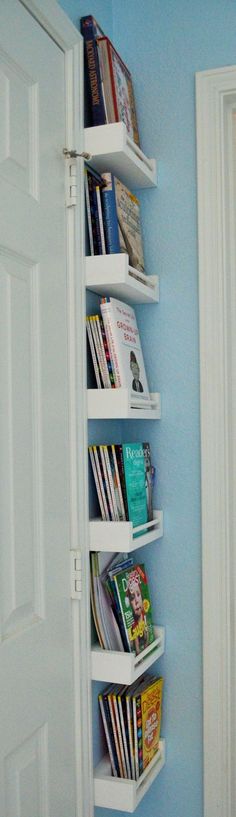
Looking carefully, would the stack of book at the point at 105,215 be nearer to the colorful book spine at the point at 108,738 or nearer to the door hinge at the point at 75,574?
the door hinge at the point at 75,574

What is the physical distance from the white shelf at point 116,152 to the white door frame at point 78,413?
0.10ft

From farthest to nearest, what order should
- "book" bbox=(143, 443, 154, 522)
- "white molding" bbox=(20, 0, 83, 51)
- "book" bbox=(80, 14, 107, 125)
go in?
"book" bbox=(143, 443, 154, 522) < "book" bbox=(80, 14, 107, 125) < "white molding" bbox=(20, 0, 83, 51)

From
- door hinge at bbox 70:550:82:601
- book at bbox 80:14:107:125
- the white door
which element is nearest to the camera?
the white door

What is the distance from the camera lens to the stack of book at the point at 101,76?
5.29ft

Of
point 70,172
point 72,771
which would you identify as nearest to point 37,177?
point 70,172

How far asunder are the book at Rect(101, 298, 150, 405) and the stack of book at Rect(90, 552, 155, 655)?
365 millimetres

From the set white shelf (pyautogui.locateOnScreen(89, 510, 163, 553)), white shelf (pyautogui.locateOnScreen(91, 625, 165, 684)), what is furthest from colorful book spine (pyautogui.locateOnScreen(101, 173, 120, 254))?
white shelf (pyautogui.locateOnScreen(91, 625, 165, 684))

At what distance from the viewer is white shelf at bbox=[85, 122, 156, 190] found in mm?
1567

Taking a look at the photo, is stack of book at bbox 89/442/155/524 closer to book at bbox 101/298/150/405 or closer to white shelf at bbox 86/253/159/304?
book at bbox 101/298/150/405

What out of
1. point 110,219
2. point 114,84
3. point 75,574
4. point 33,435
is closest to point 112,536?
point 75,574

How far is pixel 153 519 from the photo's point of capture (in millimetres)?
1792

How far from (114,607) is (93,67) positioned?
3.74 ft

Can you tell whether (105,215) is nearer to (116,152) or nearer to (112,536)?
(116,152)

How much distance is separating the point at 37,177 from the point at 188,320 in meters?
0.56
